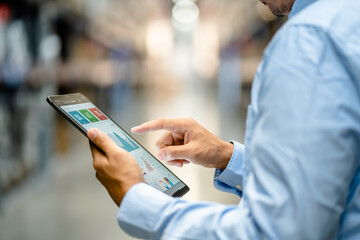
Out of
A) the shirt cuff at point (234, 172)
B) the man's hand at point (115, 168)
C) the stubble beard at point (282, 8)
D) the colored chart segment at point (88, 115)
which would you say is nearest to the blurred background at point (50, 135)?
the shirt cuff at point (234, 172)

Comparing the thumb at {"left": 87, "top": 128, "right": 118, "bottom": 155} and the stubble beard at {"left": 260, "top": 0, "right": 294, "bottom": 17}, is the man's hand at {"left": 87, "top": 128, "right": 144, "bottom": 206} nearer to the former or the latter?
the thumb at {"left": 87, "top": 128, "right": 118, "bottom": 155}

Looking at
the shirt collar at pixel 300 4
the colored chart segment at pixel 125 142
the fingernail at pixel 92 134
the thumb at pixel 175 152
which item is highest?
the shirt collar at pixel 300 4

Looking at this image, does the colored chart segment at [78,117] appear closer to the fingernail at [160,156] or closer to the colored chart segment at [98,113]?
the colored chart segment at [98,113]

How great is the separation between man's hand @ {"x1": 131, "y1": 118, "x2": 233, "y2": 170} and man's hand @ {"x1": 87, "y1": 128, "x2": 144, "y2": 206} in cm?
25

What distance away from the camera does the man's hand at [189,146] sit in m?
1.08

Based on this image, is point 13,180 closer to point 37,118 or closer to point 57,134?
point 37,118

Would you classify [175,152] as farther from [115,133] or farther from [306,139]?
[306,139]

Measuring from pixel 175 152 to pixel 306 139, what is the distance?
53cm

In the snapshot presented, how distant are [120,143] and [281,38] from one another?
20.1 inches

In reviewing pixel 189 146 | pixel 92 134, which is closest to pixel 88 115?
pixel 92 134

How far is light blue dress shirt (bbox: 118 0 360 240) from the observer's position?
58 cm

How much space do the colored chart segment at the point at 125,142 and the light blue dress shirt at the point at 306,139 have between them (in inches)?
14.9

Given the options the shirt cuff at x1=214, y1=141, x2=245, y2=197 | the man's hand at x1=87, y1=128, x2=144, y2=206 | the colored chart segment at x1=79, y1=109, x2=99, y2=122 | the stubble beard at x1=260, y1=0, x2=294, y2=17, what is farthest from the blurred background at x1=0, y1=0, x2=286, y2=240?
the stubble beard at x1=260, y1=0, x2=294, y2=17

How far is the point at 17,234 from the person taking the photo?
2.54m
